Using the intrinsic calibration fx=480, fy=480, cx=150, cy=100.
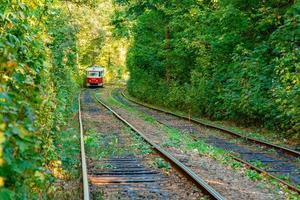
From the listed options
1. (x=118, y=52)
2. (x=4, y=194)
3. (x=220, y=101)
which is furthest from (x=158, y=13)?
(x=118, y=52)

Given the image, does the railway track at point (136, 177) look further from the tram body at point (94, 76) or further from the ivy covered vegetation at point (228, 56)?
the tram body at point (94, 76)

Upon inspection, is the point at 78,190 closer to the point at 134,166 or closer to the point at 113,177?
the point at 113,177

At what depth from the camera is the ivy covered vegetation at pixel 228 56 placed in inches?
658

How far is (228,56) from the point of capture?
23203 mm

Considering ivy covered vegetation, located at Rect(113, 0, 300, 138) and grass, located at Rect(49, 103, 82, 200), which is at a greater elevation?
ivy covered vegetation, located at Rect(113, 0, 300, 138)

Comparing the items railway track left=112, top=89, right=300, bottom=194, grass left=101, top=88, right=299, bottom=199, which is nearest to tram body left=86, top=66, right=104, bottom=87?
railway track left=112, top=89, right=300, bottom=194


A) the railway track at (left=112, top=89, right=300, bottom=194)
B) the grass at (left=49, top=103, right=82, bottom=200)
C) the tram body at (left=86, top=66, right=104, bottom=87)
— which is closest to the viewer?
the grass at (left=49, top=103, right=82, bottom=200)

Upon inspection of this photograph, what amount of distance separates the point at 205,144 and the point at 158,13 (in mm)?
19379

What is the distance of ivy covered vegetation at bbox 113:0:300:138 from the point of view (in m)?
16.7

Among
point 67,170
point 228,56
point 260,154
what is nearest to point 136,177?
point 67,170

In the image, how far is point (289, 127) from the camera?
16.4 m

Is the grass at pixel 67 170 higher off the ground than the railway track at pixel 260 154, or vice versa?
the grass at pixel 67 170

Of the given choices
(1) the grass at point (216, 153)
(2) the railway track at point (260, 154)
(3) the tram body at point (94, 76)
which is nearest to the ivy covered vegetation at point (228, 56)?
(2) the railway track at point (260, 154)

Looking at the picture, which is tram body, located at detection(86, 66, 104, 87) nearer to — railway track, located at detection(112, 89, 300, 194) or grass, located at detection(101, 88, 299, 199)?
railway track, located at detection(112, 89, 300, 194)
